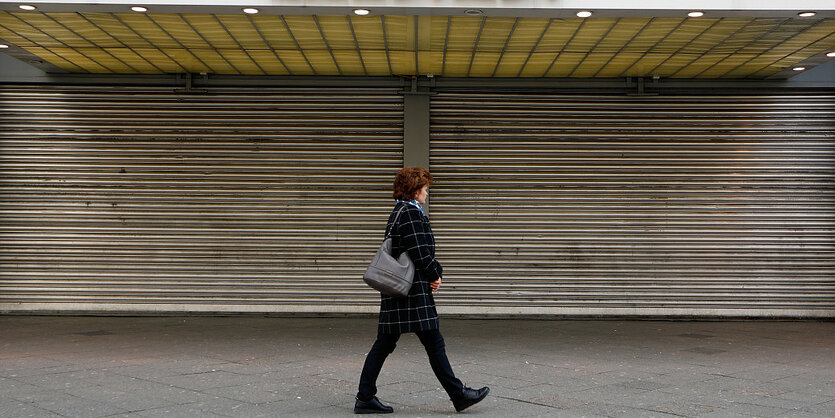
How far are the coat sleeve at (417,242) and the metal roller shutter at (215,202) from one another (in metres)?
6.20

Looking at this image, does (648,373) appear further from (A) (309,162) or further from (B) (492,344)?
(A) (309,162)

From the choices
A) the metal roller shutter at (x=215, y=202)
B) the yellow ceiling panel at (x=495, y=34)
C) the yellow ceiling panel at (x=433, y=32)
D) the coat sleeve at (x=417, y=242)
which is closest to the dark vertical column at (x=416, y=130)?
the metal roller shutter at (x=215, y=202)

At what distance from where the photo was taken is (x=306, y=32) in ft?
30.7

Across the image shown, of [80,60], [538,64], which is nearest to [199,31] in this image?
[80,60]

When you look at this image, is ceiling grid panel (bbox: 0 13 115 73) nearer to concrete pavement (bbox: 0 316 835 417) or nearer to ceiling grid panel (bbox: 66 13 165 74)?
ceiling grid panel (bbox: 66 13 165 74)

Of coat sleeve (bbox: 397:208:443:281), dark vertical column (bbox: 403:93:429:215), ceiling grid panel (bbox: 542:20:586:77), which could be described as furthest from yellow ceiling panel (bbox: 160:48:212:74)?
coat sleeve (bbox: 397:208:443:281)

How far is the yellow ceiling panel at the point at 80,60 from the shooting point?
34.2ft

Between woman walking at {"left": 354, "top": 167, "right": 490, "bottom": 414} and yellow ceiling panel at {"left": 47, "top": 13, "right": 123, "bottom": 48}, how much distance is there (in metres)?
4.88

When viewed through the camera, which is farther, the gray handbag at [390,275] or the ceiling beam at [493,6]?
the ceiling beam at [493,6]

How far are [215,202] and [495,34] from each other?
5001mm

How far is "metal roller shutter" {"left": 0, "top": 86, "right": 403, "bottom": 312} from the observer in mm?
11867

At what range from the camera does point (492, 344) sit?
9.41 m

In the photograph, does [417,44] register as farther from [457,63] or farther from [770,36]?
[770,36]

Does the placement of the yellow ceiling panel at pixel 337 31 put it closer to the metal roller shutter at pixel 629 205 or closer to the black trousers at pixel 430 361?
the metal roller shutter at pixel 629 205
